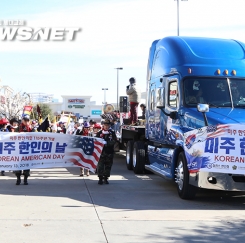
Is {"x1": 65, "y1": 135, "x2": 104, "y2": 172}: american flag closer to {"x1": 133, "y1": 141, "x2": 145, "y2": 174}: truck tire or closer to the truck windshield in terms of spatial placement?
{"x1": 133, "y1": 141, "x2": 145, "y2": 174}: truck tire

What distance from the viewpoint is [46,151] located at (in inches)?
524

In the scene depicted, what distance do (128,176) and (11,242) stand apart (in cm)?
802

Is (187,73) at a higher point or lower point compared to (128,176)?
higher

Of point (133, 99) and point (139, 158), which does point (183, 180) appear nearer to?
point (139, 158)

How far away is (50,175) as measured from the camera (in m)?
14.7

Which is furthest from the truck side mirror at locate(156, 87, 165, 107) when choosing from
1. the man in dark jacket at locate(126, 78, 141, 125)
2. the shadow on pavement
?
the man in dark jacket at locate(126, 78, 141, 125)

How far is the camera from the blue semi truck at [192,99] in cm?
998

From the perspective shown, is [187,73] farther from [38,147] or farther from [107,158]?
[38,147]

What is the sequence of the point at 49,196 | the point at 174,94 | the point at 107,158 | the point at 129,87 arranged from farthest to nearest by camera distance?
1. the point at 129,87
2. the point at 107,158
3. the point at 174,94
4. the point at 49,196

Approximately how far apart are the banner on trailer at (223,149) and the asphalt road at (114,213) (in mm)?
802

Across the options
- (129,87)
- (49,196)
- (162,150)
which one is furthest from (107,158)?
(129,87)

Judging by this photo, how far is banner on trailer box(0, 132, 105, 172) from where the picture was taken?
1295 centimetres

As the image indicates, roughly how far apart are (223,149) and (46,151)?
539 cm

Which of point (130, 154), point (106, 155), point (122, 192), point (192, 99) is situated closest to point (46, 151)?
point (106, 155)
